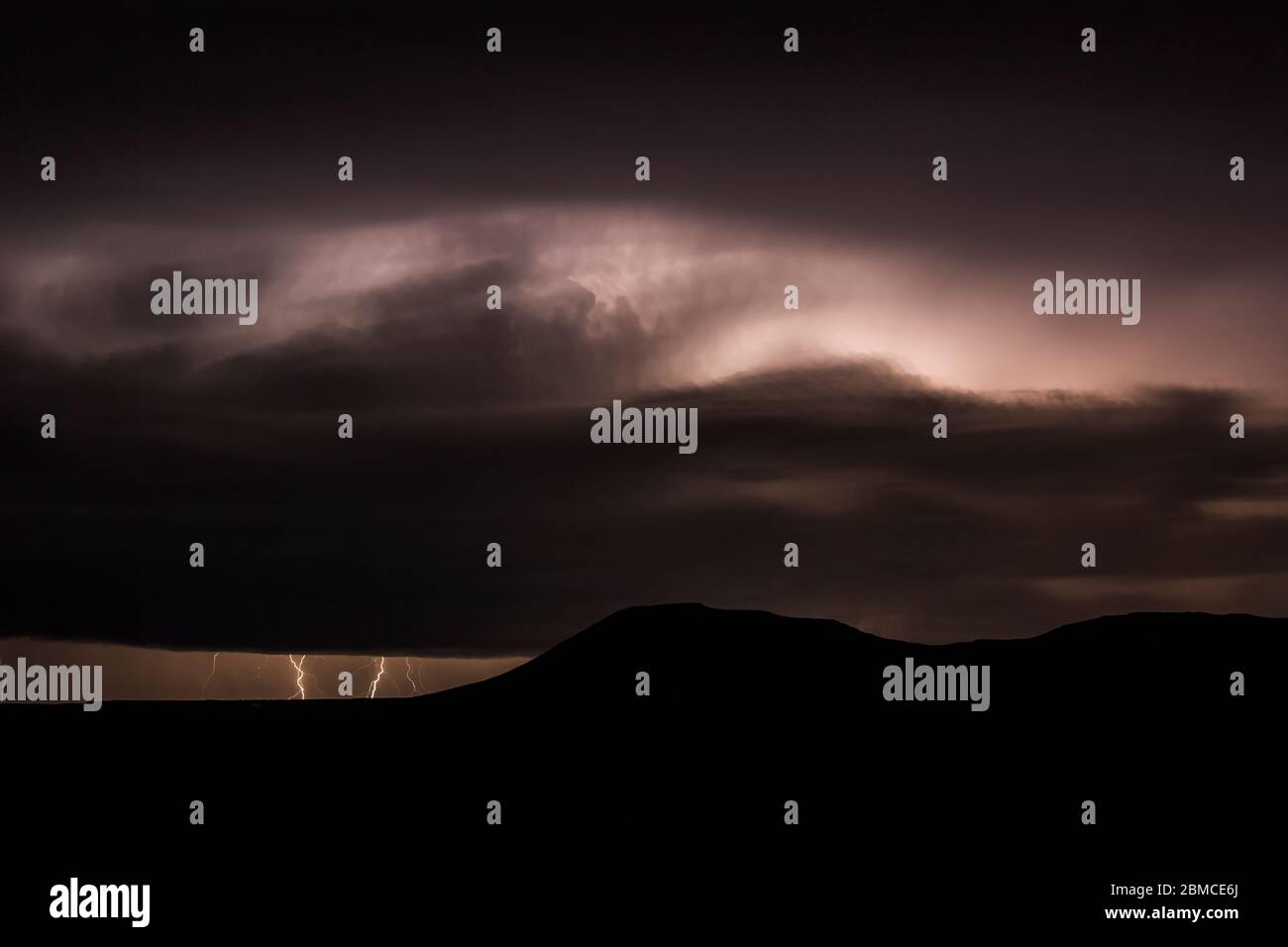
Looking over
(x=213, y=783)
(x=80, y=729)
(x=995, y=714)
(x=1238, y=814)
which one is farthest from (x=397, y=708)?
(x=1238, y=814)
